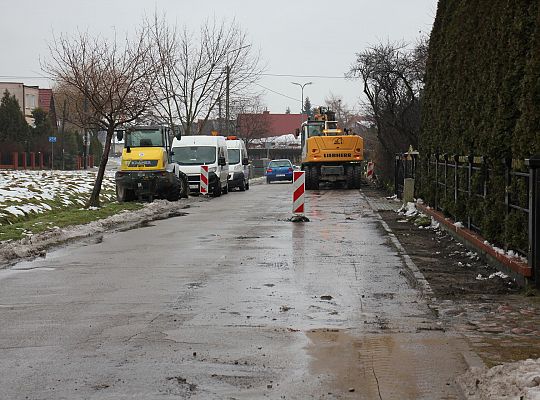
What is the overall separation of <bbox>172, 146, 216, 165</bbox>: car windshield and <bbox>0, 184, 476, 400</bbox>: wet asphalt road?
21.1 metres

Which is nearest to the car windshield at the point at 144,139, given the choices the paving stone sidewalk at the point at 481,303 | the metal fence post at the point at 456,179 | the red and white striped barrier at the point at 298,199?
the red and white striped barrier at the point at 298,199

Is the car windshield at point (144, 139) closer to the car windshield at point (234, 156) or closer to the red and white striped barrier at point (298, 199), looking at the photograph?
the red and white striped barrier at point (298, 199)

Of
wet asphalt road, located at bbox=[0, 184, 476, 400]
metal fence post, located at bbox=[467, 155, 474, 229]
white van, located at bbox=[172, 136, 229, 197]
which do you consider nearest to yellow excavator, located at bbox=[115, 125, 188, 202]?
white van, located at bbox=[172, 136, 229, 197]

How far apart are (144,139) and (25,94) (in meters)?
67.9

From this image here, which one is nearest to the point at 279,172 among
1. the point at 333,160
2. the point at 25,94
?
the point at 333,160

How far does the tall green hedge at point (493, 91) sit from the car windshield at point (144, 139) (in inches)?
581

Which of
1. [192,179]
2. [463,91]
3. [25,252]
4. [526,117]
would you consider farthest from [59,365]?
[192,179]

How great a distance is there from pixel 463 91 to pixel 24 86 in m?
83.7

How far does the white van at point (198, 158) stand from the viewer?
3669 cm

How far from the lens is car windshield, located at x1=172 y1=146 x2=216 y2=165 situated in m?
37.3

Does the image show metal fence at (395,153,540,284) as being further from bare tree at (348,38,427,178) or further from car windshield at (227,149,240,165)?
car windshield at (227,149,240,165)

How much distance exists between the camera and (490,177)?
44.7 ft

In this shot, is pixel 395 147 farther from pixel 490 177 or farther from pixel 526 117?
pixel 526 117

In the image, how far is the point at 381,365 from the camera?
280 inches
